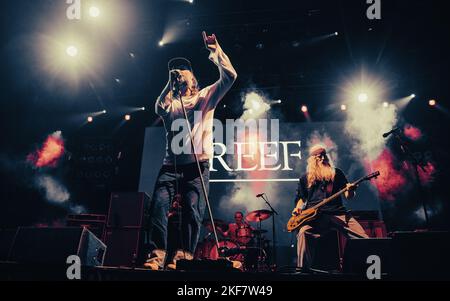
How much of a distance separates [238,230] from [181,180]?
466 cm

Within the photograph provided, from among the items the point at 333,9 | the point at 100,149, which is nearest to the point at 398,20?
the point at 333,9

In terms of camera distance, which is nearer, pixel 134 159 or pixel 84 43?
pixel 84 43

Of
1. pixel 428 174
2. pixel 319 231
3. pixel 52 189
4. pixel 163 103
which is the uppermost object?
pixel 428 174

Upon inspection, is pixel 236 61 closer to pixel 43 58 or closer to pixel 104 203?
pixel 43 58

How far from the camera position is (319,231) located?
4637 millimetres

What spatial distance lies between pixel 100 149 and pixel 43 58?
10.6ft

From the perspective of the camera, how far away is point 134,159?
1047cm

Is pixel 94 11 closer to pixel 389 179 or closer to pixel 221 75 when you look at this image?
pixel 221 75

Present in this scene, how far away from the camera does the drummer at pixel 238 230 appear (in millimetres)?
7713

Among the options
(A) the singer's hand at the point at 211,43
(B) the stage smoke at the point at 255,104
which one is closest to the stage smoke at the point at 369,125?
(B) the stage smoke at the point at 255,104

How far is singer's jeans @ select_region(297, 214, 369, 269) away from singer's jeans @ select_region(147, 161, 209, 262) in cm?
177

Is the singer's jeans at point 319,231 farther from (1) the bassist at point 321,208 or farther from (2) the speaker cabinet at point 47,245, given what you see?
(2) the speaker cabinet at point 47,245

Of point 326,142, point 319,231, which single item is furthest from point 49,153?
point 319,231

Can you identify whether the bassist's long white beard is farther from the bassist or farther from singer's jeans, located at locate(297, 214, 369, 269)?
singer's jeans, located at locate(297, 214, 369, 269)
